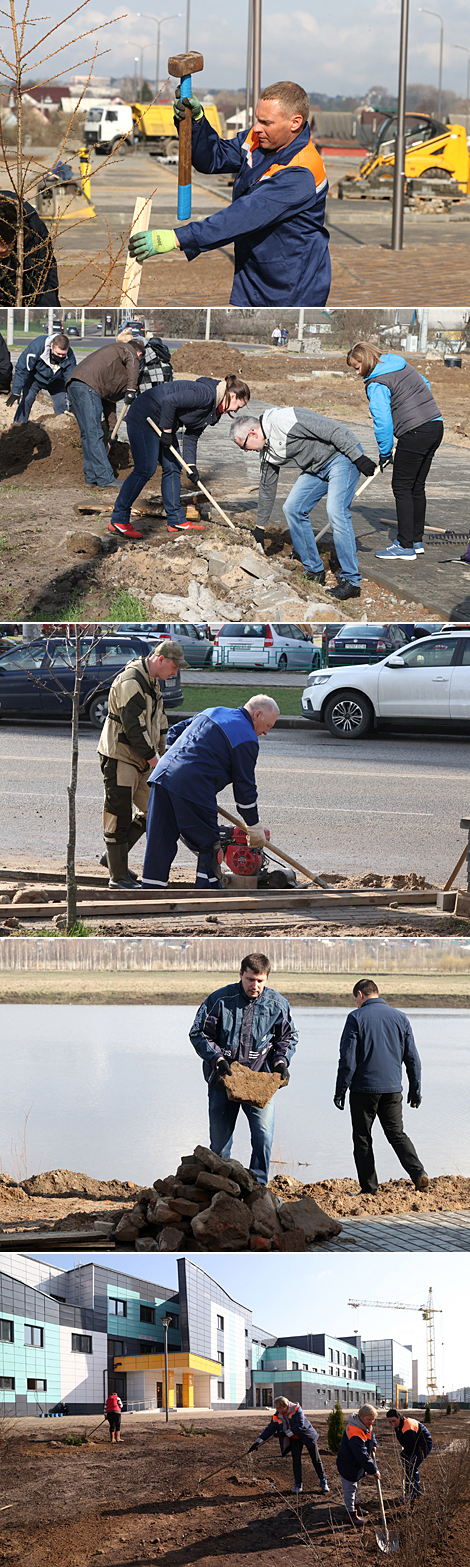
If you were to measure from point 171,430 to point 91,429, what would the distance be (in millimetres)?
343

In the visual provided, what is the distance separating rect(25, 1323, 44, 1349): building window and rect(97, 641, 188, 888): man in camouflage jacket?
218 cm

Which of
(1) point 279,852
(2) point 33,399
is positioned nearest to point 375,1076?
(1) point 279,852

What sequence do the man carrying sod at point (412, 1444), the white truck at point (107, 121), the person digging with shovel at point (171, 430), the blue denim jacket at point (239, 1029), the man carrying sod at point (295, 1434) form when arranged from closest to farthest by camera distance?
the person digging with shovel at point (171, 430) → the man carrying sod at point (295, 1434) → the man carrying sod at point (412, 1444) → the blue denim jacket at point (239, 1029) → the white truck at point (107, 121)

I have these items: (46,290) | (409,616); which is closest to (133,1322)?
(409,616)

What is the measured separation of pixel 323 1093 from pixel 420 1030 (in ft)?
1.91

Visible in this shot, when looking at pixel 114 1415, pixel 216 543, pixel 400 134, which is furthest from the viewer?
pixel 400 134

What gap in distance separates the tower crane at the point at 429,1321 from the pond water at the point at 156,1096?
596 mm

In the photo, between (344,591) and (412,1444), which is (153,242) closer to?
(344,591)

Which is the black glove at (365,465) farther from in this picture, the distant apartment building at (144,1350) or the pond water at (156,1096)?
the distant apartment building at (144,1350)

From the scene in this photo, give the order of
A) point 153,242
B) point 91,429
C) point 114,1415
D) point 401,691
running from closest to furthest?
point 91,429, point 153,242, point 401,691, point 114,1415

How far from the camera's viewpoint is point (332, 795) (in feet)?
18.1

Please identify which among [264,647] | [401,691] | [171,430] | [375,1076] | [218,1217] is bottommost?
[218,1217]

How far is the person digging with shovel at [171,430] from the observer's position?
189 inches

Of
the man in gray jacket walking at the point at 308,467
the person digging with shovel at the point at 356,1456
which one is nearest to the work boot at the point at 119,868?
the man in gray jacket walking at the point at 308,467
